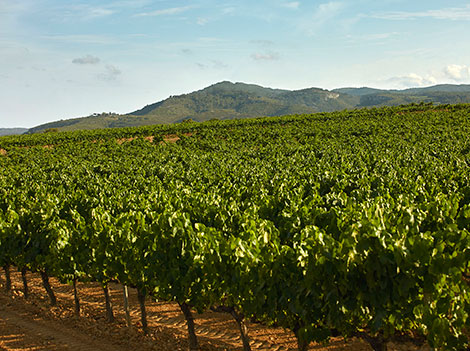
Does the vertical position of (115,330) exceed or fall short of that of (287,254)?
it falls short

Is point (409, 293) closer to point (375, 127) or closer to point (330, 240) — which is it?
point (330, 240)

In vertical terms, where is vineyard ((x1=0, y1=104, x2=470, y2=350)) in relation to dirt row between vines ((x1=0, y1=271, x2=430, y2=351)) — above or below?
above

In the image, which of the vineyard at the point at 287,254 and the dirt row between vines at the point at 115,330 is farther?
the dirt row between vines at the point at 115,330

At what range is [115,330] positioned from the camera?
11922 mm

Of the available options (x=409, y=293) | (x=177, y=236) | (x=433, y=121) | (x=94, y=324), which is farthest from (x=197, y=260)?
(x=433, y=121)

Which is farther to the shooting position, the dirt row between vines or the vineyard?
the dirt row between vines

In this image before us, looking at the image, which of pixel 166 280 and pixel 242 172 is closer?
pixel 166 280

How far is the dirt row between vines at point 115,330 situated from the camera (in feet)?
35.2

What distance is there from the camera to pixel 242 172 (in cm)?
2227

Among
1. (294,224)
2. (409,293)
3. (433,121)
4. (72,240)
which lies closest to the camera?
(409,293)

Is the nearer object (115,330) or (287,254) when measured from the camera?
(287,254)

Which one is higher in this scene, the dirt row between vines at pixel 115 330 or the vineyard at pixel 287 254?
the vineyard at pixel 287 254

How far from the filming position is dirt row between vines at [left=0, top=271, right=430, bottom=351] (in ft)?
35.2

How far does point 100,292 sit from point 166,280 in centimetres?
701
